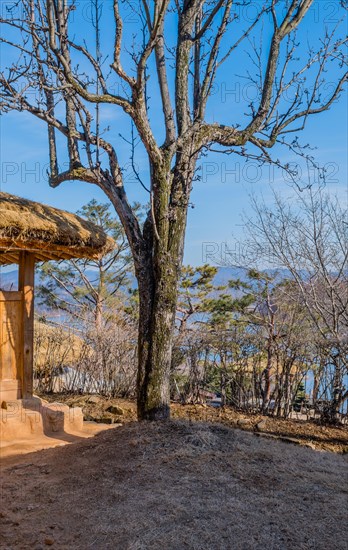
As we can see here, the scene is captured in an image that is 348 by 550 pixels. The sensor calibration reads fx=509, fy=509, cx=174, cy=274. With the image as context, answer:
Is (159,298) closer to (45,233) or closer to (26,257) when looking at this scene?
(45,233)

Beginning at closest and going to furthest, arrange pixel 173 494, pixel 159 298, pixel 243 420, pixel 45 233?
pixel 173 494 < pixel 159 298 < pixel 45 233 < pixel 243 420

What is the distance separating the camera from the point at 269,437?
6.22m

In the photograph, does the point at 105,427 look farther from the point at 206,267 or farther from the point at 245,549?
the point at 206,267

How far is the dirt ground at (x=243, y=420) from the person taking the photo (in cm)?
645

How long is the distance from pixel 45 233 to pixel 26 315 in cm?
111

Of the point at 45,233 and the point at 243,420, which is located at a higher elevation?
the point at 45,233

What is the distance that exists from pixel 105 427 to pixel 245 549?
3588 millimetres

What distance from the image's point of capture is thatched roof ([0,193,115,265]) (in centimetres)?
533

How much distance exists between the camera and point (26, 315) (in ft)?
19.7

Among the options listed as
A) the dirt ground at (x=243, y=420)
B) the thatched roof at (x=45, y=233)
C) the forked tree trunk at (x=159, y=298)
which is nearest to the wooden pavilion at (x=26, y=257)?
the thatched roof at (x=45, y=233)

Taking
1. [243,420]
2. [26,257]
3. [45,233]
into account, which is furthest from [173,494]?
[243,420]

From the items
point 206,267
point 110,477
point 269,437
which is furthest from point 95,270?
point 110,477

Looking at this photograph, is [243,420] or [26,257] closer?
[26,257]

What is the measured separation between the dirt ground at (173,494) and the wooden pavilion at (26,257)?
1.18m
